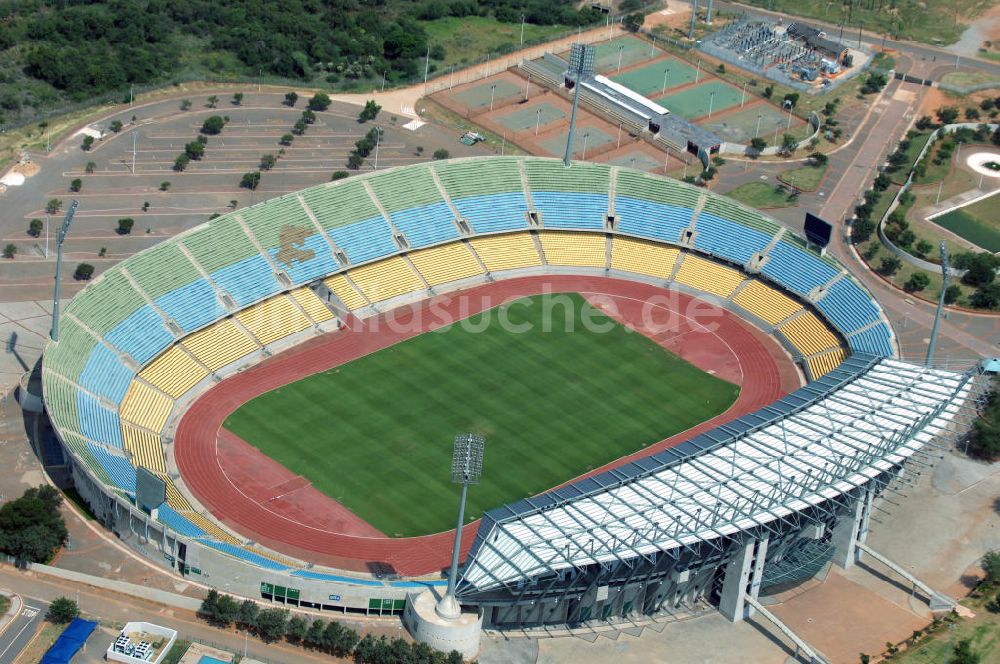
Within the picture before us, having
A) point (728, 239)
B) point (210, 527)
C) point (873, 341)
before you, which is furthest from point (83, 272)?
point (873, 341)

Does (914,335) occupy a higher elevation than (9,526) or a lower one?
lower

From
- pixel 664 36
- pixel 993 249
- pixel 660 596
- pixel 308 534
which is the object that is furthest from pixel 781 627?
pixel 664 36

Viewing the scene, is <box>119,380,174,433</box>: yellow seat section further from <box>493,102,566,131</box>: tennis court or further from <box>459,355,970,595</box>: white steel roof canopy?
<box>493,102,566,131</box>: tennis court

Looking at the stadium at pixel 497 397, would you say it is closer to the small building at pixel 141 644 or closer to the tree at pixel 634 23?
the small building at pixel 141 644

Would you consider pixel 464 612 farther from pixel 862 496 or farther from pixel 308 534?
pixel 862 496

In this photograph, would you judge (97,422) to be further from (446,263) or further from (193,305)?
(446,263)
